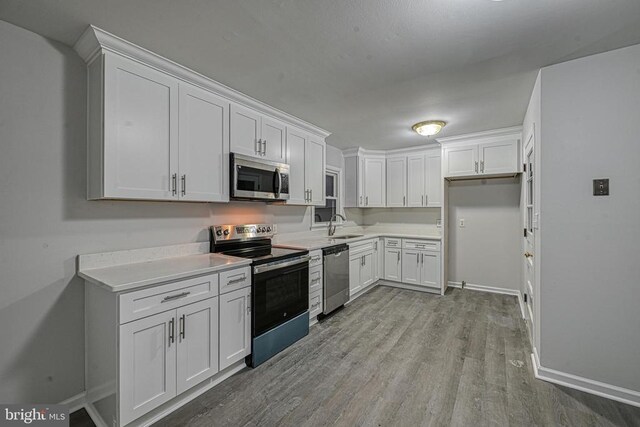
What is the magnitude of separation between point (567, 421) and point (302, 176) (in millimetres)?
3069

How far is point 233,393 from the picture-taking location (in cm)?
204

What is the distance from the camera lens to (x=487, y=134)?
3.88m

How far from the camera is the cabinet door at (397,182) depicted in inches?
192

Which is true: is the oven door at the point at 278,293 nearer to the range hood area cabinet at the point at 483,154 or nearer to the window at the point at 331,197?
the window at the point at 331,197

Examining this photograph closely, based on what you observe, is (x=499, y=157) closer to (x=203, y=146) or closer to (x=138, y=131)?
(x=203, y=146)

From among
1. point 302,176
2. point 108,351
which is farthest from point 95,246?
point 302,176

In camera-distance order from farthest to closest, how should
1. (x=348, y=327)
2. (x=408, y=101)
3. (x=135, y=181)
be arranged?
(x=348, y=327) < (x=408, y=101) < (x=135, y=181)

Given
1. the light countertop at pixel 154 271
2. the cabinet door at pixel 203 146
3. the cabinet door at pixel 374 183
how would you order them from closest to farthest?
the light countertop at pixel 154 271 → the cabinet door at pixel 203 146 → the cabinet door at pixel 374 183

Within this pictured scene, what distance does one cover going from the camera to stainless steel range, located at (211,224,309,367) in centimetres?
238

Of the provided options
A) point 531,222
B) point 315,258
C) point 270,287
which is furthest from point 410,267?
point 270,287

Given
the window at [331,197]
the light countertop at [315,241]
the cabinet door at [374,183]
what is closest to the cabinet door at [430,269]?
the light countertop at [315,241]

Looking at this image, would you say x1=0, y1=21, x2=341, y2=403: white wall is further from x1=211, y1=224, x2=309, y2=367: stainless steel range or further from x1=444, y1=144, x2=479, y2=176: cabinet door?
x1=444, y1=144, x2=479, y2=176: cabinet door

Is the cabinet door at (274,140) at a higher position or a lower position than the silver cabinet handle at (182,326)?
higher

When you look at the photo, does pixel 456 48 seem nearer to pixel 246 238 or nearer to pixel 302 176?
pixel 302 176
